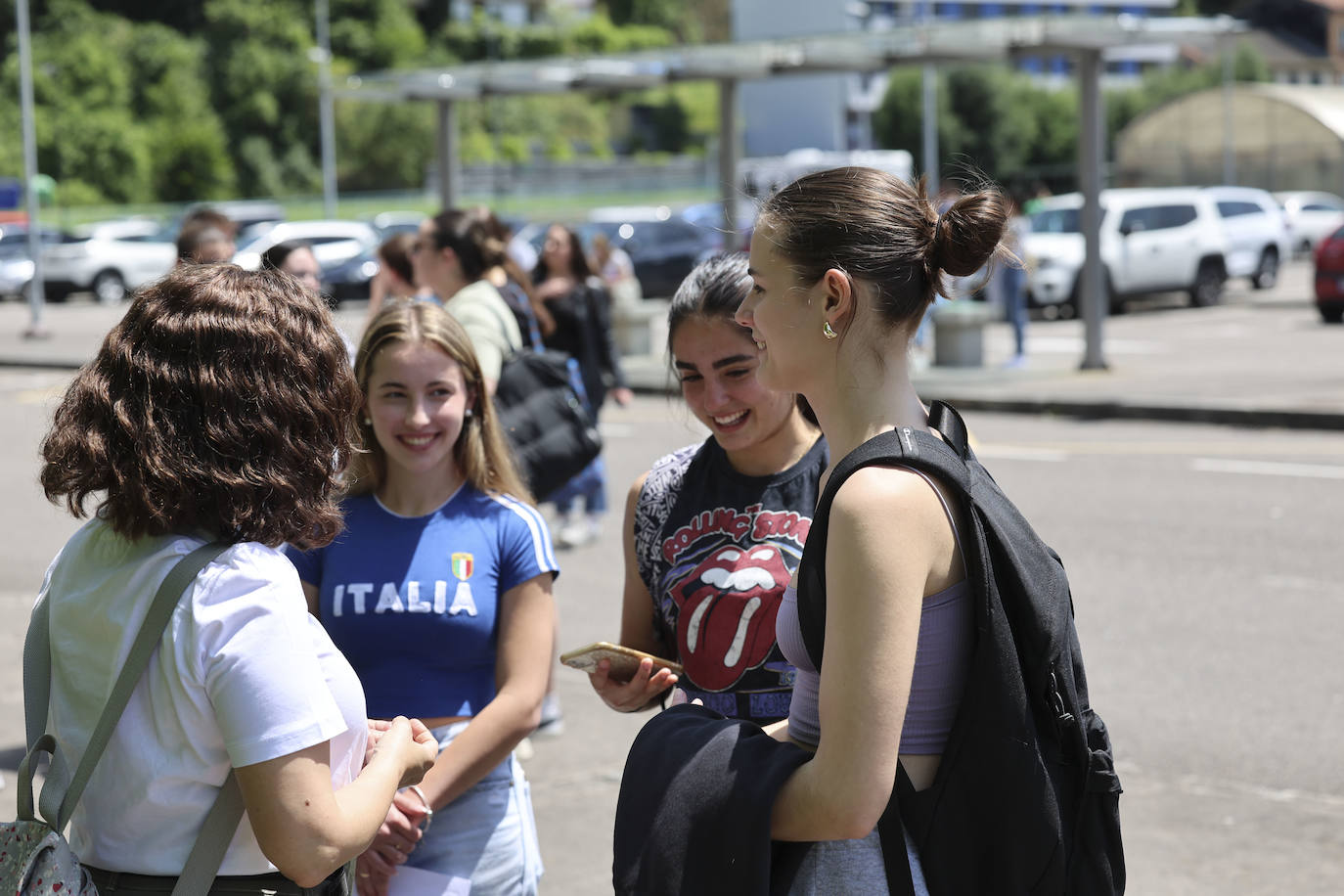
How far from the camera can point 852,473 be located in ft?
6.29

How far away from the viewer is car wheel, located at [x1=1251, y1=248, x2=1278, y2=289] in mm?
28422

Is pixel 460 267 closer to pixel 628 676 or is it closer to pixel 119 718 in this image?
pixel 628 676

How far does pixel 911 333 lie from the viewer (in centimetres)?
211

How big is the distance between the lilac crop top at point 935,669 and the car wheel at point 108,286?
38.2m

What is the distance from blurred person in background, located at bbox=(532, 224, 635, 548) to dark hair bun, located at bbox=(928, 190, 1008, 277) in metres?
6.64

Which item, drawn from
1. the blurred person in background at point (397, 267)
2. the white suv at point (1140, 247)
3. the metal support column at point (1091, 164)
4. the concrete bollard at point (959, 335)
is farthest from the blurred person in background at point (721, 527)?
the white suv at point (1140, 247)

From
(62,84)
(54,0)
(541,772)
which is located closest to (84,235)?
(62,84)

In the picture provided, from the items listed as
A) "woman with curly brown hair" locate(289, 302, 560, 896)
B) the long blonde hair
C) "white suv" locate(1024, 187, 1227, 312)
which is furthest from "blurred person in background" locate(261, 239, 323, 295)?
"white suv" locate(1024, 187, 1227, 312)

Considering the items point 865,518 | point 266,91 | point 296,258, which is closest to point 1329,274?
point 296,258

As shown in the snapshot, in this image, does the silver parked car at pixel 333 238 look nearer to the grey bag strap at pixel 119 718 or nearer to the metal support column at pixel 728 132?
→ the metal support column at pixel 728 132

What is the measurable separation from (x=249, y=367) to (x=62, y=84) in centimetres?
6355

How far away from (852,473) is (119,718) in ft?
3.24

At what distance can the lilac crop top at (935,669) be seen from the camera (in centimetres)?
193

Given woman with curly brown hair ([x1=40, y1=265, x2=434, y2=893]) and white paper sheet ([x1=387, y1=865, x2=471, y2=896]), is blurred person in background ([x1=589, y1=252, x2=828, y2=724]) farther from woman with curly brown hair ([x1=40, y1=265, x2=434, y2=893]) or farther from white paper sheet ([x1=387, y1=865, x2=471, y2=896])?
woman with curly brown hair ([x1=40, y1=265, x2=434, y2=893])
